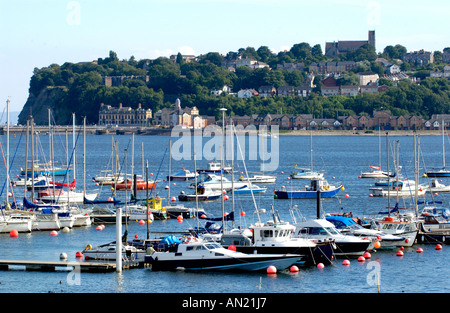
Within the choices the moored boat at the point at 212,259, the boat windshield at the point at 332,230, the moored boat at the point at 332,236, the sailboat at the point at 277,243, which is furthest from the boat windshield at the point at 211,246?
the boat windshield at the point at 332,230

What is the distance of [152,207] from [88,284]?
16.0 metres

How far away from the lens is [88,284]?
23891 millimetres

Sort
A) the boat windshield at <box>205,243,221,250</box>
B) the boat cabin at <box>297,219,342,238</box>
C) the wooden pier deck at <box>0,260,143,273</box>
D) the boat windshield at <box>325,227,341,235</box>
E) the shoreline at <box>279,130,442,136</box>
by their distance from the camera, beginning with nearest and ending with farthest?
1. the wooden pier deck at <box>0,260,143,273</box>
2. the boat windshield at <box>205,243,221,250</box>
3. the boat cabin at <box>297,219,342,238</box>
4. the boat windshield at <box>325,227,341,235</box>
5. the shoreline at <box>279,130,442,136</box>

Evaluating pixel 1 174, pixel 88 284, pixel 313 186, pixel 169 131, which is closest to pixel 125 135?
pixel 169 131

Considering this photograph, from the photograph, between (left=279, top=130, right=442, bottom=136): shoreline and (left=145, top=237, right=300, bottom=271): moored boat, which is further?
(left=279, top=130, right=442, bottom=136): shoreline

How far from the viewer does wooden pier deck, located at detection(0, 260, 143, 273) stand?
25469 mm

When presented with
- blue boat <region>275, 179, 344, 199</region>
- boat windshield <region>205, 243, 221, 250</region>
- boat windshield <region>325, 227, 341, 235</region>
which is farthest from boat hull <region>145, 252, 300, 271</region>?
blue boat <region>275, 179, 344, 199</region>

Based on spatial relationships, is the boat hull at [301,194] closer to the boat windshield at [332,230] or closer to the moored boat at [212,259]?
the boat windshield at [332,230]

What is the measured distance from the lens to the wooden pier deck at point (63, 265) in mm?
25469

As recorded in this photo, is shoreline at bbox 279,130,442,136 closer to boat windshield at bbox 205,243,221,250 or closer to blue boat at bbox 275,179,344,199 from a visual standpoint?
blue boat at bbox 275,179,344,199

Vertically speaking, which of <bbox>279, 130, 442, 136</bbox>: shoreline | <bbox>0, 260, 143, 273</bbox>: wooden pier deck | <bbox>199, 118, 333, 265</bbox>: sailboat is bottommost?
<bbox>0, 260, 143, 273</bbox>: wooden pier deck
